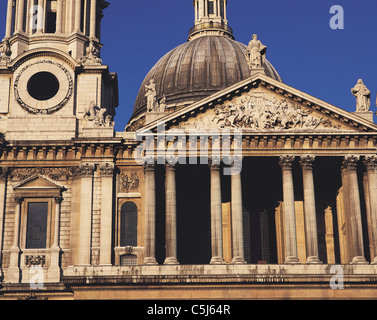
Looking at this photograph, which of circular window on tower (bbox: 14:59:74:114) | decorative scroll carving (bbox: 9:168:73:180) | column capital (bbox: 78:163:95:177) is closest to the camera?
column capital (bbox: 78:163:95:177)

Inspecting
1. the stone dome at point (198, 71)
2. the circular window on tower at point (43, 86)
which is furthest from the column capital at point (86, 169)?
the stone dome at point (198, 71)

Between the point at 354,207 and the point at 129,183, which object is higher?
the point at 129,183

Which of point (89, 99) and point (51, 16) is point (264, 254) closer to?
point (89, 99)

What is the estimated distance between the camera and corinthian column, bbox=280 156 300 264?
5200cm

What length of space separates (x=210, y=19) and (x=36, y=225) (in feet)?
122

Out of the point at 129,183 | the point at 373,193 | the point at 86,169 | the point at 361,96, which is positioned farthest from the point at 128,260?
the point at 361,96

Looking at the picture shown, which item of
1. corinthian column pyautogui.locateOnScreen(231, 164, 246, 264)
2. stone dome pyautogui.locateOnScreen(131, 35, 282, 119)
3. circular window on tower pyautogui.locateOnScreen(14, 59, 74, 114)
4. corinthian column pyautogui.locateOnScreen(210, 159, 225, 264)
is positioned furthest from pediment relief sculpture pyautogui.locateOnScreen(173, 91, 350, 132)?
stone dome pyautogui.locateOnScreen(131, 35, 282, 119)

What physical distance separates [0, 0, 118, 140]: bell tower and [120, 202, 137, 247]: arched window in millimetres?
5434

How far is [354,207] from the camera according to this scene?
52.9m

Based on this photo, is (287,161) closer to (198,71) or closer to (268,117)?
(268,117)

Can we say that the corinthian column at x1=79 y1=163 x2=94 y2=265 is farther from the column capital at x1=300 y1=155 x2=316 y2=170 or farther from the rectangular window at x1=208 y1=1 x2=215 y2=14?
the rectangular window at x1=208 y1=1 x2=215 y2=14

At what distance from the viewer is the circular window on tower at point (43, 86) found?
2329 inches
